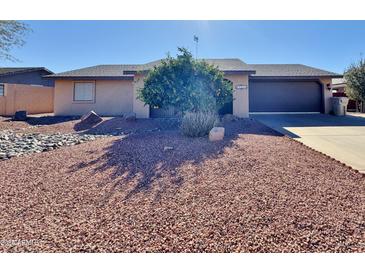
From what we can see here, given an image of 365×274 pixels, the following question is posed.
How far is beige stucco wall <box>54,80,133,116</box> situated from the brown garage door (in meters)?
9.18

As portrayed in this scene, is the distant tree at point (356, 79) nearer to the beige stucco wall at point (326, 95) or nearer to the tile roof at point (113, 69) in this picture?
the beige stucco wall at point (326, 95)

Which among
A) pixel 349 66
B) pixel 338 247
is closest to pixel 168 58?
pixel 338 247

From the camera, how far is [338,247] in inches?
92.1

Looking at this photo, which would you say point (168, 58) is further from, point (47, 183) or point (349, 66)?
point (349, 66)

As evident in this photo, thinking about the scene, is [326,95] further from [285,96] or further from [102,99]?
[102,99]

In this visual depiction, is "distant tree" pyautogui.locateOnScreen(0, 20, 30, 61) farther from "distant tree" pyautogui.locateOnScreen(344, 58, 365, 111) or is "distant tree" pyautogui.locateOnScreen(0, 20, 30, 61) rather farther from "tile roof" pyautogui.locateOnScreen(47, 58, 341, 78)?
"distant tree" pyautogui.locateOnScreen(344, 58, 365, 111)

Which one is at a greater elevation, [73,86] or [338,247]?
[73,86]

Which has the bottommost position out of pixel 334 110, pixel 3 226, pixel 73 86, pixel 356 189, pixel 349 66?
pixel 3 226

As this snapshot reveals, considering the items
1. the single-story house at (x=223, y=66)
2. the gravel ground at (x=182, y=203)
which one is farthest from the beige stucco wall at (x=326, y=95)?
the gravel ground at (x=182, y=203)

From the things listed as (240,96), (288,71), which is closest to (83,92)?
(240,96)

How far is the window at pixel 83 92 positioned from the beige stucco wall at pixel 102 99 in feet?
0.92

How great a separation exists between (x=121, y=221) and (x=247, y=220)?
154cm

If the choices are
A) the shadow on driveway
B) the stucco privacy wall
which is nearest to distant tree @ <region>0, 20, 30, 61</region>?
the stucco privacy wall

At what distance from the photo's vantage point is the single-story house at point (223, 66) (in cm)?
1609
